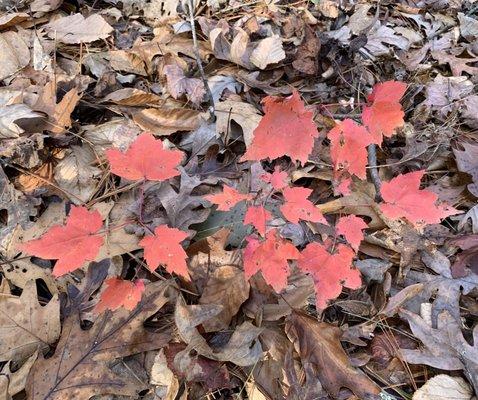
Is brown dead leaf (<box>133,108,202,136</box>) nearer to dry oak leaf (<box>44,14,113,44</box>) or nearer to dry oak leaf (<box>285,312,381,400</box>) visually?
dry oak leaf (<box>44,14,113,44</box>)

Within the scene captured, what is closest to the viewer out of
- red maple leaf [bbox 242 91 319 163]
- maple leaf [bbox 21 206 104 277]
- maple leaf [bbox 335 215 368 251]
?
maple leaf [bbox 21 206 104 277]

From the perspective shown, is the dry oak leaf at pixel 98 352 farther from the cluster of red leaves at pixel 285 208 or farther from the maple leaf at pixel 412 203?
the maple leaf at pixel 412 203

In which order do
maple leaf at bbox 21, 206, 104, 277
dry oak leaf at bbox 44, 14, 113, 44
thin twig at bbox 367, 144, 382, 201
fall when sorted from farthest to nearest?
dry oak leaf at bbox 44, 14, 113, 44 < thin twig at bbox 367, 144, 382, 201 < maple leaf at bbox 21, 206, 104, 277

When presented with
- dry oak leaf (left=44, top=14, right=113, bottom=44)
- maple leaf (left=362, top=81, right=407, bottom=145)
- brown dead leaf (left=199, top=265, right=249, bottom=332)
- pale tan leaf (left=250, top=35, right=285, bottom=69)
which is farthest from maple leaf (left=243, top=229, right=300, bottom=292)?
dry oak leaf (left=44, top=14, right=113, bottom=44)

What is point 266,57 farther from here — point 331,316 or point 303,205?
point 331,316

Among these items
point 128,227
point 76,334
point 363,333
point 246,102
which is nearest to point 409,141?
point 246,102

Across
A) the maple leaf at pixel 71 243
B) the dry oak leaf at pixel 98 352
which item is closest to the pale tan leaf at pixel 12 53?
the maple leaf at pixel 71 243
